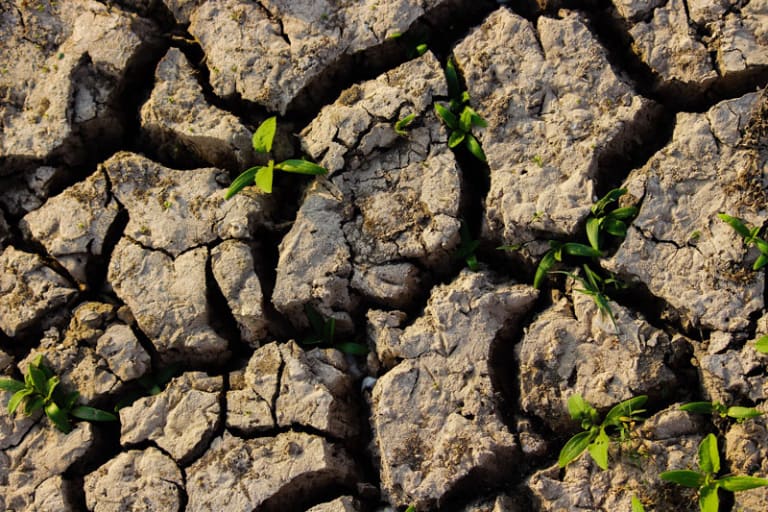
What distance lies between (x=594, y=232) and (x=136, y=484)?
2106mm

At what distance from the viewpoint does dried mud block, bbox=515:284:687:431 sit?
2961 millimetres

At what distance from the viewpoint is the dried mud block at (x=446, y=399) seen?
3.00 metres

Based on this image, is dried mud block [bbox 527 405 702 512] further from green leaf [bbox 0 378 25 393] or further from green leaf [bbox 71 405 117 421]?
green leaf [bbox 0 378 25 393]

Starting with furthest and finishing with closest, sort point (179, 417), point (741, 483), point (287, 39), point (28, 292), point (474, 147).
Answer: point (287, 39)
point (28, 292)
point (474, 147)
point (179, 417)
point (741, 483)

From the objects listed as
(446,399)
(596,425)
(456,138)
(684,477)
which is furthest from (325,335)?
(684,477)

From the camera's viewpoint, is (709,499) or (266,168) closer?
(709,499)

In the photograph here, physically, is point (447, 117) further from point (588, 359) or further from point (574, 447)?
point (574, 447)

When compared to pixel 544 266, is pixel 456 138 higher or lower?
higher

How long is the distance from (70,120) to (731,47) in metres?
2.95

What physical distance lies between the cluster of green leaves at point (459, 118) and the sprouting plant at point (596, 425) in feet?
3.70

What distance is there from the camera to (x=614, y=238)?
3.14 m

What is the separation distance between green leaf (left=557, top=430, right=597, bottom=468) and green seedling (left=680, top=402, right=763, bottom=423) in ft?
1.18

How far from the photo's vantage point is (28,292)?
3463mm

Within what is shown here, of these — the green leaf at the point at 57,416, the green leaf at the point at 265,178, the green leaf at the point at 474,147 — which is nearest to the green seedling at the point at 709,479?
the green leaf at the point at 474,147
